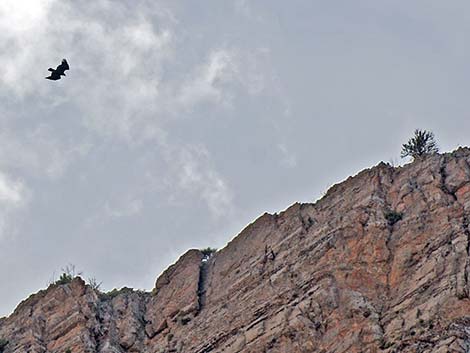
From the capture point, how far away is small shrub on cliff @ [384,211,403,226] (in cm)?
4803

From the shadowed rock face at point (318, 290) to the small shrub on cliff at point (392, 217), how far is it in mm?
87

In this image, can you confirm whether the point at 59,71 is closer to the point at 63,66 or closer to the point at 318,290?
the point at 63,66

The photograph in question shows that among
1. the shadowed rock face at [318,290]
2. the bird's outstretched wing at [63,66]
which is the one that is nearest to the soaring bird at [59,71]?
the bird's outstretched wing at [63,66]

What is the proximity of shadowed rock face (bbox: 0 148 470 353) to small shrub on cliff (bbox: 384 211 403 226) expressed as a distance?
9cm

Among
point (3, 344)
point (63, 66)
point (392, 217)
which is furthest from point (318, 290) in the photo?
point (3, 344)

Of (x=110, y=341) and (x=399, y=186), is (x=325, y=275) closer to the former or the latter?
(x=399, y=186)

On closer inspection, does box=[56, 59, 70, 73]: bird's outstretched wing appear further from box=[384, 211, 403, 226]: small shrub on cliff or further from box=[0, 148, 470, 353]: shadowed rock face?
box=[384, 211, 403, 226]: small shrub on cliff

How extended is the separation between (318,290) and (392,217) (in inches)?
201

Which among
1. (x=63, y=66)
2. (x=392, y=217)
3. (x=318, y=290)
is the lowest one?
(x=318, y=290)

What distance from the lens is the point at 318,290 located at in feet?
150

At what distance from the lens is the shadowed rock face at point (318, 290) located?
42.4 m

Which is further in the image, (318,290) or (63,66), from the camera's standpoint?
(318,290)

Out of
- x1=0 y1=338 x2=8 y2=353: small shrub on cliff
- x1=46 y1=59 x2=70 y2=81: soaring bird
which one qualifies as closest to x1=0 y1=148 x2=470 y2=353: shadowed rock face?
x1=0 y1=338 x2=8 y2=353: small shrub on cliff

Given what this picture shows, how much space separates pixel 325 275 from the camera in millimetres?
46531
